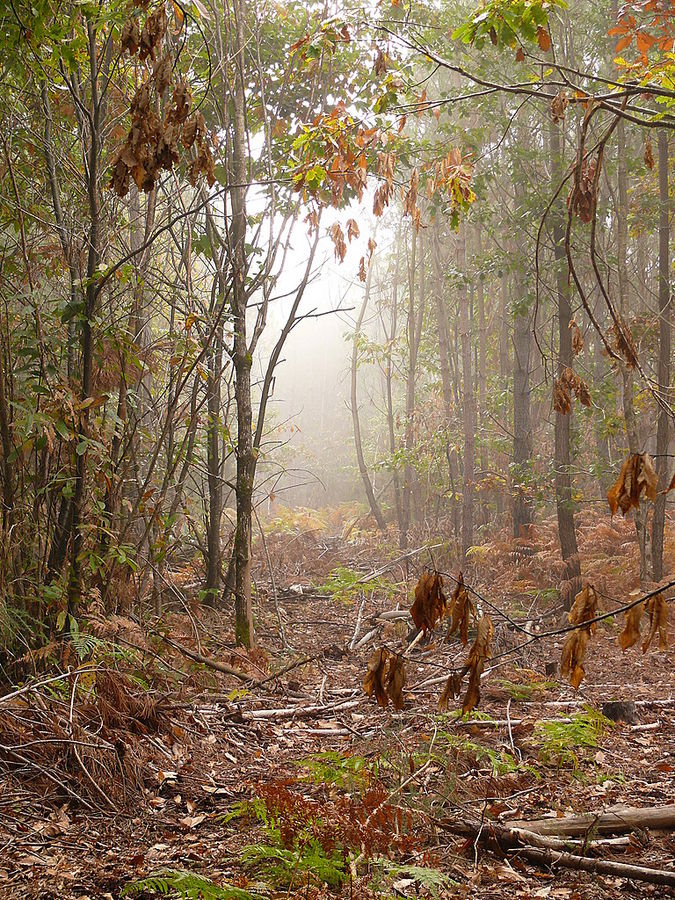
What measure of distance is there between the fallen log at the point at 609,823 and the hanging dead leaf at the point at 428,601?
1.61m

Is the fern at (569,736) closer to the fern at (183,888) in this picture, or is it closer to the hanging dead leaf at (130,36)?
→ the fern at (183,888)

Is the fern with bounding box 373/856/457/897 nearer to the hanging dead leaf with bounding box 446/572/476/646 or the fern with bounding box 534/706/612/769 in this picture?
the hanging dead leaf with bounding box 446/572/476/646

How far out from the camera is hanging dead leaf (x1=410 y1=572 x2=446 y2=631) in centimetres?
220

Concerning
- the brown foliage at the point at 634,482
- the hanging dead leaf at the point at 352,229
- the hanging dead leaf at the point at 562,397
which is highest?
the hanging dead leaf at the point at 352,229

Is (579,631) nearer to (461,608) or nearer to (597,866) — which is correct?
(461,608)

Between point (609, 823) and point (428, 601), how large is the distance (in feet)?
5.94

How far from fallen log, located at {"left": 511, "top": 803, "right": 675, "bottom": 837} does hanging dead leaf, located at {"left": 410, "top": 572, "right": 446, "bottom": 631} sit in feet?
5.28

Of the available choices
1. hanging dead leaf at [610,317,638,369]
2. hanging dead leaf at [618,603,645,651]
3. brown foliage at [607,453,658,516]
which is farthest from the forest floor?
hanging dead leaf at [610,317,638,369]

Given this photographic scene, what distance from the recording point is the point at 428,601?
87.4 inches

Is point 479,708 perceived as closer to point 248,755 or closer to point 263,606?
point 248,755

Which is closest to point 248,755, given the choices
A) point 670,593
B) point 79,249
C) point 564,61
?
point 79,249

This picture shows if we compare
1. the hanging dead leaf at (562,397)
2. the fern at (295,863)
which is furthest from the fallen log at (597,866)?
the hanging dead leaf at (562,397)

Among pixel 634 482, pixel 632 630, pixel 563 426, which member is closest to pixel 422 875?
pixel 632 630

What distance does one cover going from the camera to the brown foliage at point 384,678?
2262 mm
